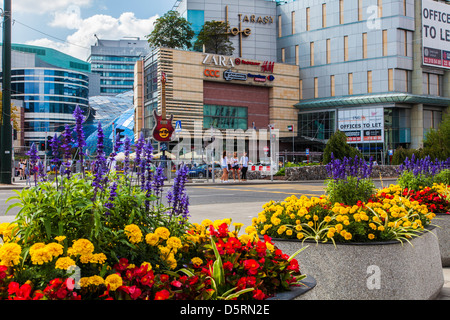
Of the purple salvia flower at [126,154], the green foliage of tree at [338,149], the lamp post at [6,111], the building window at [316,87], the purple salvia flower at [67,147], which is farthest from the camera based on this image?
the building window at [316,87]

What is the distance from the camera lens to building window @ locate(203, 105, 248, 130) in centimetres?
6215

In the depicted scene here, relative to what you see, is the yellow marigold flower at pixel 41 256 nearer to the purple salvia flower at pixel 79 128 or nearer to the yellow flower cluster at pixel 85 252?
the yellow flower cluster at pixel 85 252

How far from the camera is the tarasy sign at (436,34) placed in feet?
212

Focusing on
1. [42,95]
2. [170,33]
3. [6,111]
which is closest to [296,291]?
[6,111]

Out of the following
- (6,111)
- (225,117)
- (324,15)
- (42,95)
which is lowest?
(6,111)

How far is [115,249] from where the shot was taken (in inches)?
105

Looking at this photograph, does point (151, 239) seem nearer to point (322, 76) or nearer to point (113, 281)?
point (113, 281)

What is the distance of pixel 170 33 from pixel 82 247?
211 ft

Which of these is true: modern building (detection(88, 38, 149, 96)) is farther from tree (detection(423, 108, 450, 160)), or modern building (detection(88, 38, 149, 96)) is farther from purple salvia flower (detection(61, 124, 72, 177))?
purple salvia flower (detection(61, 124, 72, 177))

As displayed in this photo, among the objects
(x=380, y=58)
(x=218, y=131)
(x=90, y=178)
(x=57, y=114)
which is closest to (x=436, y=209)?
(x=90, y=178)

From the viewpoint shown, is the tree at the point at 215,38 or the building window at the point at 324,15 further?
the building window at the point at 324,15

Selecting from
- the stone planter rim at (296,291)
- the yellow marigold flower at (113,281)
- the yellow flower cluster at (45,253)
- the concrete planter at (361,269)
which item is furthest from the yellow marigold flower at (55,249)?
the concrete planter at (361,269)

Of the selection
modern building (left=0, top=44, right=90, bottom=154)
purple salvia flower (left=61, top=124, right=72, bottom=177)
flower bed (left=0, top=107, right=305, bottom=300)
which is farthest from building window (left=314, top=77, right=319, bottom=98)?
purple salvia flower (left=61, top=124, right=72, bottom=177)
